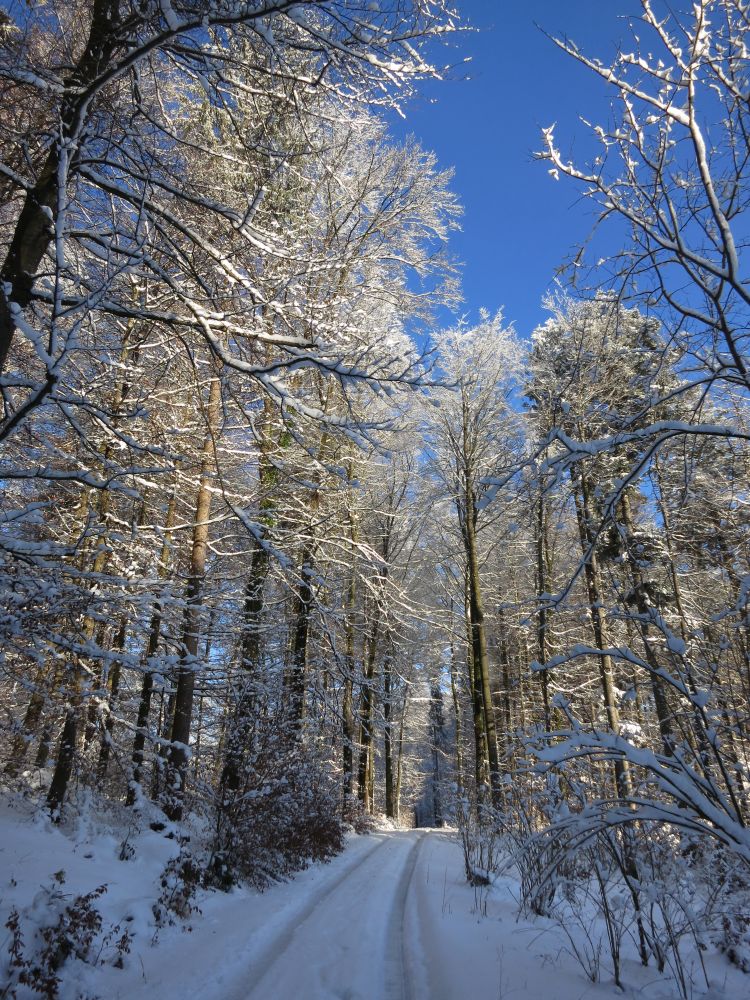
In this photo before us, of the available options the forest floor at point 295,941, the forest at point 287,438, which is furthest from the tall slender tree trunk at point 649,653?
the forest floor at point 295,941

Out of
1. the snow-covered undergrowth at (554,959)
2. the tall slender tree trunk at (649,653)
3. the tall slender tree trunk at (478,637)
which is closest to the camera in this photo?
the tall slender tree trunk at (649,653)

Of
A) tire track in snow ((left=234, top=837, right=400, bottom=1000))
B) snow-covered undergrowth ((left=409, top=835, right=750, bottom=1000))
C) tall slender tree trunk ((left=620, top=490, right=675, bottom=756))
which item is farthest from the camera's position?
tire track in snow ((left=234, top=837, right=400, bottom=1000))

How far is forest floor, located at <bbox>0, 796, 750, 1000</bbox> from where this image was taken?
3.37 m

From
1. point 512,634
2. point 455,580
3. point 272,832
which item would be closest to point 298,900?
point 272,832

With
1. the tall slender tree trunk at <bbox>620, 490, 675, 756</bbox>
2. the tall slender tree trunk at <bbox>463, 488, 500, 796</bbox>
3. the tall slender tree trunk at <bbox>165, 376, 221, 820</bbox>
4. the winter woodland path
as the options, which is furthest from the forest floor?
the tall slender tree trunk at <bbox>463, 488, 500, 796</bbox>

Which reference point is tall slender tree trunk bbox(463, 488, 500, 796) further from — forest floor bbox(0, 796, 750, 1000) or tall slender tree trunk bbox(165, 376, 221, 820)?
tall slender tree trunk bbox(165, 376, 221, 820)

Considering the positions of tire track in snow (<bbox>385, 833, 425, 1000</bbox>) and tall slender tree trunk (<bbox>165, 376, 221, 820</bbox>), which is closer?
tire track in snow (<bbox>385, 833, 425, 1000</bbox>)

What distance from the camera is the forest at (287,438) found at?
3154 millimetres

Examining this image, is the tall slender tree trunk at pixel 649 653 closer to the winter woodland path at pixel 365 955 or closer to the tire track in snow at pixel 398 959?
the winter woodland path at pixel 365 955

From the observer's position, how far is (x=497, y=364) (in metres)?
13.1

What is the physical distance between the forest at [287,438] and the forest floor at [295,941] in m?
0.17

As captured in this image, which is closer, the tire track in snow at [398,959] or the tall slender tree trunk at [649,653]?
the tall slender tree trunk at [649,653]

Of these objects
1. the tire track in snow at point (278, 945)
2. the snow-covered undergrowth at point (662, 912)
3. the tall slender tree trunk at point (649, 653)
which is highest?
the tall slender tree trunk at point (649, 653)

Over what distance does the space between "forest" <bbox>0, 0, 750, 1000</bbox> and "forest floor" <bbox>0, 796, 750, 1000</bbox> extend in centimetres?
17
